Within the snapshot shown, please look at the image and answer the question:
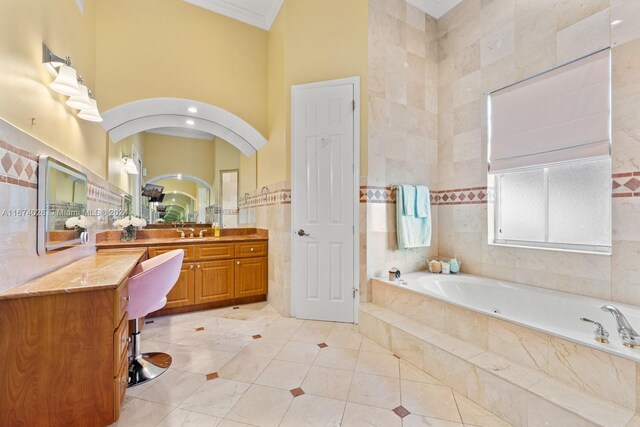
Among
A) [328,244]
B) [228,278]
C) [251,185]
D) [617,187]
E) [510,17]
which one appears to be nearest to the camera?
[617,187]

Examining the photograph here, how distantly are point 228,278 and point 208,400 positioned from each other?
1.62 meters

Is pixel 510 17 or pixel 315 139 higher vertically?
pixel 510 17

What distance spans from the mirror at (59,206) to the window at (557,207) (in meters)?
3.60

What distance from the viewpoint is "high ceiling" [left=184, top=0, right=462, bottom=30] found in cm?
313

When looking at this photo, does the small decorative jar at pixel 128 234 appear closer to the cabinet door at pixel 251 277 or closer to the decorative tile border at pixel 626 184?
the cabinet door at pixel 251 277

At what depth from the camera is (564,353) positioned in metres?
1.46

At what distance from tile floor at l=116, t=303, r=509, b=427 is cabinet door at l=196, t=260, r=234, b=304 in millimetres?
491

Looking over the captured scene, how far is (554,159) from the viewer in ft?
7.57

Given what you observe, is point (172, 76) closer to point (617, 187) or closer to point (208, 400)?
point (208, 400)

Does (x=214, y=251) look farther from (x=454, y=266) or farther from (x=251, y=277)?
(x=454, y=266)

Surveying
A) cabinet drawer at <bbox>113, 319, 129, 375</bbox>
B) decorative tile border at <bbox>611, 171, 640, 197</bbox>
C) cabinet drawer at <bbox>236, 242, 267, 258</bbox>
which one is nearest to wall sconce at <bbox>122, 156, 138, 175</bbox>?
cabinet drawer at <bbox>236, 242, 267, 258</bbox>

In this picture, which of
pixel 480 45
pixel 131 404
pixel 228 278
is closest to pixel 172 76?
pixel 228 278

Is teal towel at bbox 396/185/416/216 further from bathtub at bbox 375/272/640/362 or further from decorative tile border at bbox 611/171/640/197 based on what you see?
decorative tile border at bbox 611/171/640/197

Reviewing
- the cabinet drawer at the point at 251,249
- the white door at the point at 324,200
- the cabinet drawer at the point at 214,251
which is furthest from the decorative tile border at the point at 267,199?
the cabinet drawer at the point at 214,251
